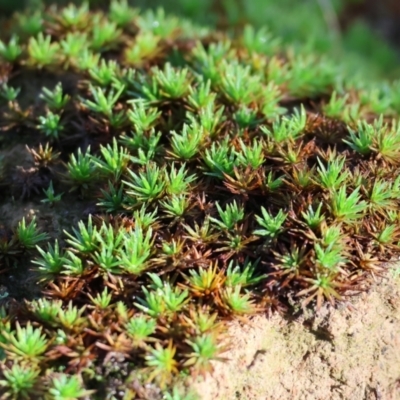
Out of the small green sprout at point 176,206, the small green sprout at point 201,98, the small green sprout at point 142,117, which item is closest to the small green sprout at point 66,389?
the small green sprout at point 176,206

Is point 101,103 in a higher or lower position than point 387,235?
higher

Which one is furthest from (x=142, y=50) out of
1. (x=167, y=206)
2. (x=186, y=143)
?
(x=167, y=206)

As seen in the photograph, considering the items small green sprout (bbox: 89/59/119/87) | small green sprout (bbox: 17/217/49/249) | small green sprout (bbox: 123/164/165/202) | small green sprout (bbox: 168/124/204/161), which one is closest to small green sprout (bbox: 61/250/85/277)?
small green sprout (bbox: 17/217/49/249)

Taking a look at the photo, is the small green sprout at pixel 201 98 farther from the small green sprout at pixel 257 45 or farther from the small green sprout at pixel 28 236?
the small green sprout at pixel 28 236

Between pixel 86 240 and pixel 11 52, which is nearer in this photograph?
pixel 86 240

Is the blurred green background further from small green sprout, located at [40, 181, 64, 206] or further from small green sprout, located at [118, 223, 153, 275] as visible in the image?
small green sprout, located at [118, 223, 153, 275]

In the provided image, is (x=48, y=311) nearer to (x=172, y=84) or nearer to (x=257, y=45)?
(x=172, y=84)
